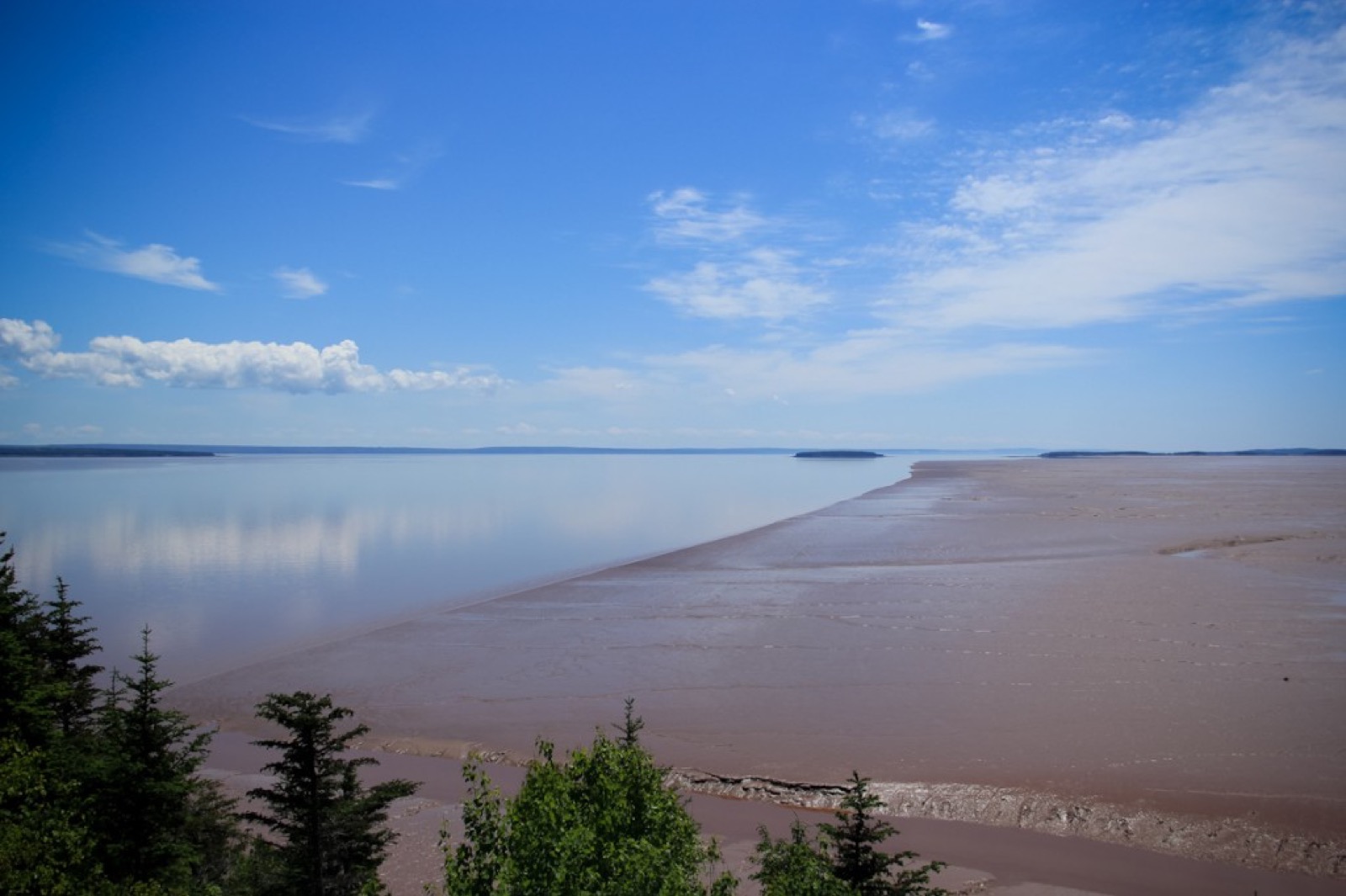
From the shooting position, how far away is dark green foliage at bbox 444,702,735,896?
827 centimetres

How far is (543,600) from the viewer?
110 feet

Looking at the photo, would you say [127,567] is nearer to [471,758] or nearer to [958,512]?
[471,758]

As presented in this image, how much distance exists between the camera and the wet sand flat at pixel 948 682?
1520cm

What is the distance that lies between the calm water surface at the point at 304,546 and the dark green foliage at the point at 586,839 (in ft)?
62.1

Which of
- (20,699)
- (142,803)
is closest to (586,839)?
(142,803)

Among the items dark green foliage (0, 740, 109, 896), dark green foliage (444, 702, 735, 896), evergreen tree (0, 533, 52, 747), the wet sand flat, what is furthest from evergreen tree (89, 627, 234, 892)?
the wet sand flat

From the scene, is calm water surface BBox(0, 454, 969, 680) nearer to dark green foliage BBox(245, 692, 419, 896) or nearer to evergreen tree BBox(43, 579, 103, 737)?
evergreen tree BBox(43, 579, 103, 737)

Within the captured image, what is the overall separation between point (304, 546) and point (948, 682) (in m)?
40.0

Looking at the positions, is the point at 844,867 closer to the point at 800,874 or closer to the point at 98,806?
the point at 800,874

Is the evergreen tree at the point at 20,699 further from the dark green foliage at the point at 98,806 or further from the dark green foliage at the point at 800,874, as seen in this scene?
the dark green foliage at the point at 800,874

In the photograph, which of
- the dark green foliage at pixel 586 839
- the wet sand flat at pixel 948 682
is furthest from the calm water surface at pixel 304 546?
the dark green foliage at pixel 586 839

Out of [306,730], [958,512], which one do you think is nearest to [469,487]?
[958,512]

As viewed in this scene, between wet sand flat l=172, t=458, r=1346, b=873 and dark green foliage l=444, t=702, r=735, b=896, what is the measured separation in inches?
264

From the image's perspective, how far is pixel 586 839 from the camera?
849 cm
